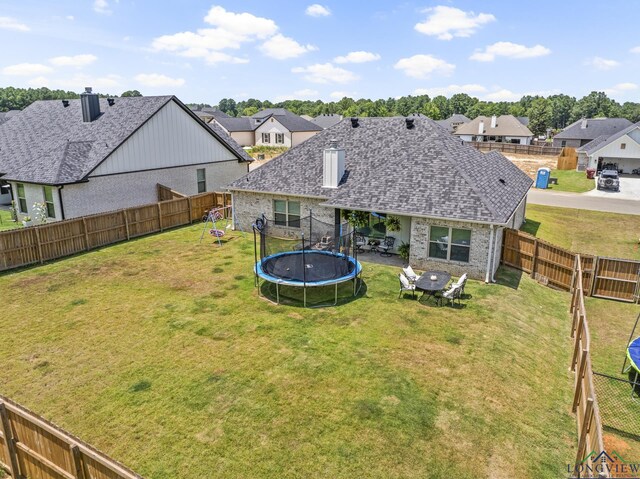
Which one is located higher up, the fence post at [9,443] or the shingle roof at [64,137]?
the shingle roof at [64,137]

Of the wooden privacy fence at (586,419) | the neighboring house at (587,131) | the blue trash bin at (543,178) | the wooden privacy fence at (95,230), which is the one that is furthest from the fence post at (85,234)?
the neighboring house at (587,131)

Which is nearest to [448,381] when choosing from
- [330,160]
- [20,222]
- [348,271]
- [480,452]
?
[480,452]

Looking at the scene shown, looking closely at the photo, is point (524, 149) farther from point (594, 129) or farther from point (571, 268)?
point (571, 268)

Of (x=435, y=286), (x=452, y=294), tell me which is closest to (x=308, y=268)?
(x=435, y=286)

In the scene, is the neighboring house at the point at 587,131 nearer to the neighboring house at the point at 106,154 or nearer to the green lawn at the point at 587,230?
the green lawn at the point at 587,230

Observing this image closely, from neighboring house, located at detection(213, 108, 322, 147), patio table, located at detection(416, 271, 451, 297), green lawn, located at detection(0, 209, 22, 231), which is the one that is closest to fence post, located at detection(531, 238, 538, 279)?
patio table, located at detection(416, 271, 451, 297)

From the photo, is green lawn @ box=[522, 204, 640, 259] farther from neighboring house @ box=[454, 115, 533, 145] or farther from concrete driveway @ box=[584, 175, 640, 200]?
neighboring house @ box=[454, 115, 533, 145]

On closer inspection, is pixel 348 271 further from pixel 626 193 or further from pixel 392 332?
pixel 626 193
